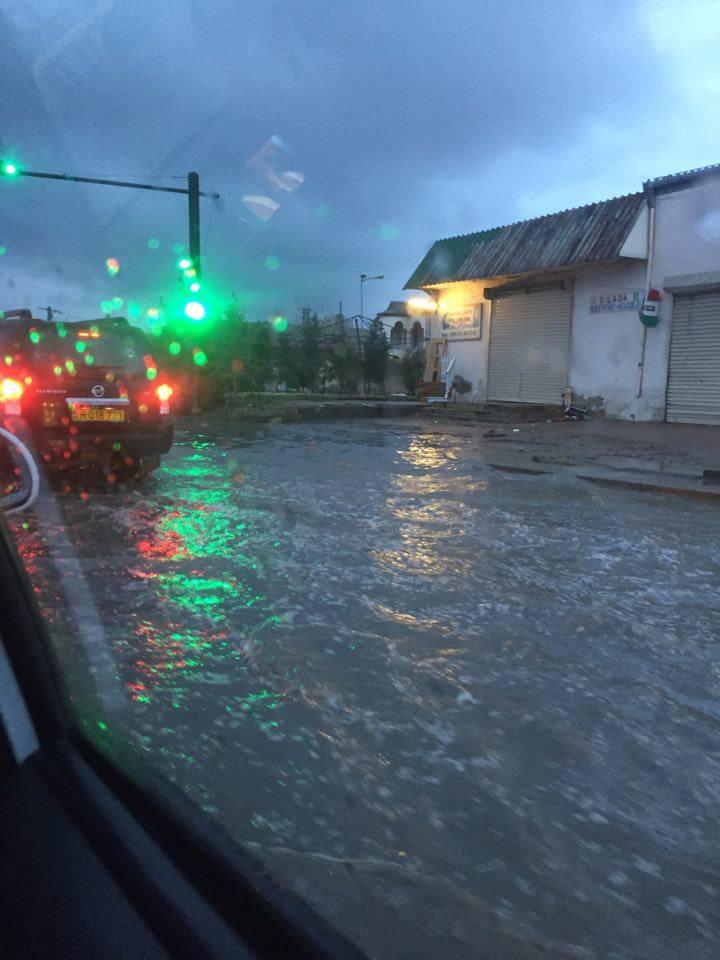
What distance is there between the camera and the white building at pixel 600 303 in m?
17.9

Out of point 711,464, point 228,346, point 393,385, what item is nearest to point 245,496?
point 711,464

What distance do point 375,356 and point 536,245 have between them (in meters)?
13.2

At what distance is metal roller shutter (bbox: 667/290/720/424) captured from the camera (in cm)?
1773

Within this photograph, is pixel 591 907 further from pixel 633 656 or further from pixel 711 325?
pixel 711 325

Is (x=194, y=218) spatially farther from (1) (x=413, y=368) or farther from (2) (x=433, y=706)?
(2) (x=433, y=706)

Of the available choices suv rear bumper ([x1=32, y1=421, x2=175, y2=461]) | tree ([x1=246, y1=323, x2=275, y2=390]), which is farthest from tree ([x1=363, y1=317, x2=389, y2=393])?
suv rear bumper ([x1=32, y1=421, x2=175, y2=461])

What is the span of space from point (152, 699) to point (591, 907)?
6.21 feet

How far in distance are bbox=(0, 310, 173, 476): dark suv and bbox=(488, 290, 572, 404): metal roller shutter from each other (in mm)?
16113

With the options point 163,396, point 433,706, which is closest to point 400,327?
point 163,396

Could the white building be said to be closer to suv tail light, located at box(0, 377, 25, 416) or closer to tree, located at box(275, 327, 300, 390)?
tree, located at box(275, 327, 300, 390)

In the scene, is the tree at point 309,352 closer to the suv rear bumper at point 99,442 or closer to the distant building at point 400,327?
the distant building at point 400,327

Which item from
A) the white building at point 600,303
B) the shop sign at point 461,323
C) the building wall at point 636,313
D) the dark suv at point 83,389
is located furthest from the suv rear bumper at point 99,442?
the shop sign at point 461,323

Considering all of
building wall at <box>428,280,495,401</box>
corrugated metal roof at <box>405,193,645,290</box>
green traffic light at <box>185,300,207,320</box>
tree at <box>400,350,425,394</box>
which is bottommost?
tree at <box>400,350,425,394</box>

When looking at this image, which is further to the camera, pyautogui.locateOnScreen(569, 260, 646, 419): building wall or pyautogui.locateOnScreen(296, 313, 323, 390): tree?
pyautogui.locateOnScreen(296, 313, 323, 390): tree
